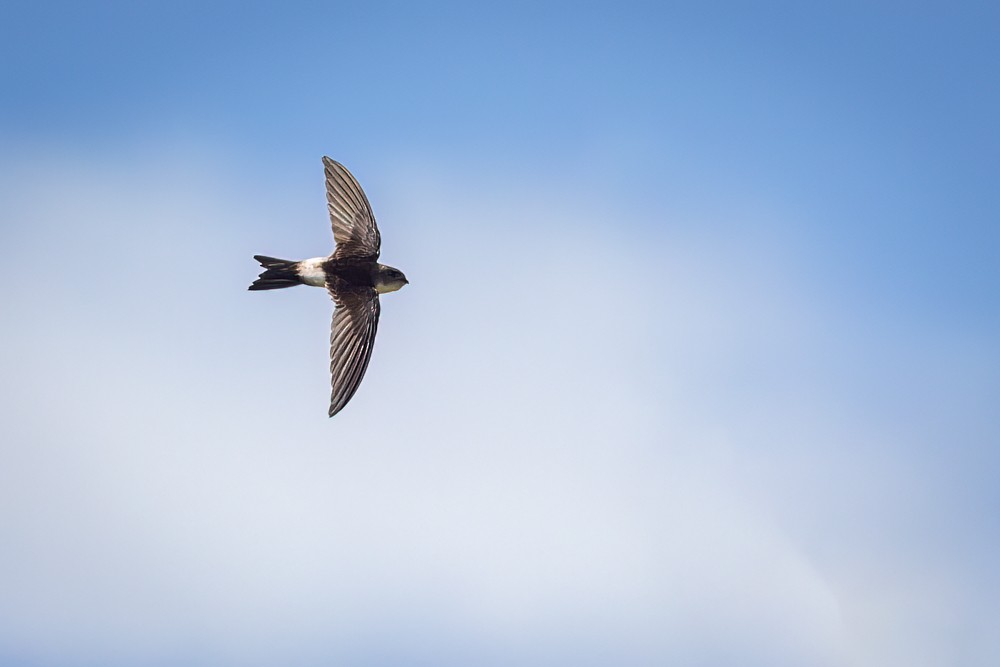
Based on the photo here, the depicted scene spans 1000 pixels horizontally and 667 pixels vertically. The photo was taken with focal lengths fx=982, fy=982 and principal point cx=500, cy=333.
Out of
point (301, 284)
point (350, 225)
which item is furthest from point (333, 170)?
point (301, 284)

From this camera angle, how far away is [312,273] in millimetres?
15898

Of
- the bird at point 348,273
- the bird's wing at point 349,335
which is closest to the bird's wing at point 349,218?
the bird at point 348,273

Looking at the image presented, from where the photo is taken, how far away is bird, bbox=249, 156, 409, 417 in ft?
50.3

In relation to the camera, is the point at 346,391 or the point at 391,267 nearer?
the point at 346,391

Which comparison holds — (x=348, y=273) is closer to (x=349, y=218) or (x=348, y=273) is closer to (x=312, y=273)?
(x=312, y=273)

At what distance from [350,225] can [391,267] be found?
96 cm

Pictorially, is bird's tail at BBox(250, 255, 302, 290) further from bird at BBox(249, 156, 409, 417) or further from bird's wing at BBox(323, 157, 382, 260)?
bird's wing at BBox(323, 157, 382, 260)

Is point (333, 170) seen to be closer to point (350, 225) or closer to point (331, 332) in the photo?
point (350, 225)

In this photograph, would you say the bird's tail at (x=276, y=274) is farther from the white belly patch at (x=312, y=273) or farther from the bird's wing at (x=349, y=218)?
the bird's wing at (x=349, y=218)

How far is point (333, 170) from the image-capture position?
1609cm

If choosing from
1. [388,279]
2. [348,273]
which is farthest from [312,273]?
[388,279]

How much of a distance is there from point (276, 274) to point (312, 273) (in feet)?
2.06

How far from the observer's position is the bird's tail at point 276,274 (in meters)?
15.3

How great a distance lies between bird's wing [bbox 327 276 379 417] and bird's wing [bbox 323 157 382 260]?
0.63 metres
